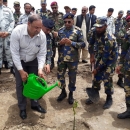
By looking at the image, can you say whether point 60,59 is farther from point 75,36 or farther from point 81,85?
point 81,85

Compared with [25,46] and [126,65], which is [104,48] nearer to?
[126,65]

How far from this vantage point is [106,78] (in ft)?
12.0

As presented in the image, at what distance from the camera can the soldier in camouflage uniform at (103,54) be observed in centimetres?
334

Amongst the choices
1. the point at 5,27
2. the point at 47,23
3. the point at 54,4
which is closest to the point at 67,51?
the point at 47,23

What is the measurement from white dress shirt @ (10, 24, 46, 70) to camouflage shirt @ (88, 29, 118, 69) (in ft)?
3.56

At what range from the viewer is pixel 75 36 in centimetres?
359

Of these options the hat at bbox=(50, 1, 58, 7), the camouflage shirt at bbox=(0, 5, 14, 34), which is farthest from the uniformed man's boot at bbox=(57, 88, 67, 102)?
the hat at bbox=(50, 1, 58, 7)

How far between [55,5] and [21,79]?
3146 millimetres

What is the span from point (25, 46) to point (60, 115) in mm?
1485

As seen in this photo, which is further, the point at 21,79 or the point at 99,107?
the point at 99,107

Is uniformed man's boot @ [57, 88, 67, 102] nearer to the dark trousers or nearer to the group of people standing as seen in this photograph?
the group of people standing

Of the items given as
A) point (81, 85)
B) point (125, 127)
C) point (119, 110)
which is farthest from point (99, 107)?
point (81, 85)

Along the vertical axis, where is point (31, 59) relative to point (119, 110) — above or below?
above

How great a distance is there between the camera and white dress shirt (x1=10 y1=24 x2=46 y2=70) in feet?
9.19
